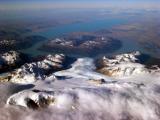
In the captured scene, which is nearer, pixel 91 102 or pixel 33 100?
pixel 91 102

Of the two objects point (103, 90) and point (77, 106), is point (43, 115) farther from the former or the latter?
point (103, 90)

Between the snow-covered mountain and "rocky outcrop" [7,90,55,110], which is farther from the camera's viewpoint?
"rocky outcrop" [7,90,55,110]

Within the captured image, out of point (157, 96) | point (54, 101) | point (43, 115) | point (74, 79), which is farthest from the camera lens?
point (74, 79)

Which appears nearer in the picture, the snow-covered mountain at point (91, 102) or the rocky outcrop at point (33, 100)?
the snow-covered mountain at point (91, 102)

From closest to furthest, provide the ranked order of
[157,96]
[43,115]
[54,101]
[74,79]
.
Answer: [43,115] < [54,101] < [157,96] < [74,79]

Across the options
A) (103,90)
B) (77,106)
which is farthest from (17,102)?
(103,90)

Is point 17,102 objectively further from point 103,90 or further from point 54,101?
point 103,90

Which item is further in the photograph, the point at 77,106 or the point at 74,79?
the point at 74,79

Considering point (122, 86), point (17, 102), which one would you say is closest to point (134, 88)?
point (122, 86)

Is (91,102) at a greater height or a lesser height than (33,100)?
lesser
